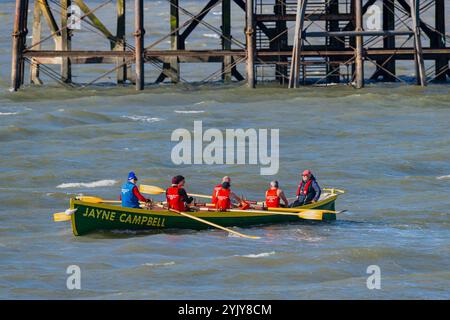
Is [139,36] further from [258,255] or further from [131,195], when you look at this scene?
[258,255]

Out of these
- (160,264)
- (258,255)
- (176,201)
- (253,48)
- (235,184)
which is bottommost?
(160,264)

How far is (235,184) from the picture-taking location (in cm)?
3691

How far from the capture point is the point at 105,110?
48406 mm

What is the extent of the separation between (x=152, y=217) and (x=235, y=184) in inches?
265

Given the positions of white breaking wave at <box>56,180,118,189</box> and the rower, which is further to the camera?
white breaking wave at <box>56,180,118,189</box>

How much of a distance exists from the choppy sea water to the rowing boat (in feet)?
0.86

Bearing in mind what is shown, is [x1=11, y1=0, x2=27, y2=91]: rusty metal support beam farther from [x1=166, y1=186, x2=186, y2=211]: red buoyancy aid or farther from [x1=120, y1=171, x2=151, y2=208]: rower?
[x1=166, y1=186, x2=186, y2=211]: red buoyancy aid

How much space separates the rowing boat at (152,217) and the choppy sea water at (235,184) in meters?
0.26

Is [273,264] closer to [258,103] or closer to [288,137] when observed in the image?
[288,137]

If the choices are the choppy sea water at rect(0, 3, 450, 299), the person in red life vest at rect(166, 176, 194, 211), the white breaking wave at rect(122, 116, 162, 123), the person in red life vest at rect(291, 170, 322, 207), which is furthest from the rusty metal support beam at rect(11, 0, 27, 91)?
the person in red life vest at rect(166, 176, 194, 211)

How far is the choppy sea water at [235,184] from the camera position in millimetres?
26266

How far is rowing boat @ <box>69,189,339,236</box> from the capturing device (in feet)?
Result: 98.0

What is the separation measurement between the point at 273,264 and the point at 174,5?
1087 inches

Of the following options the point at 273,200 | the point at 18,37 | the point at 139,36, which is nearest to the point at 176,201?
the point at 273,200
